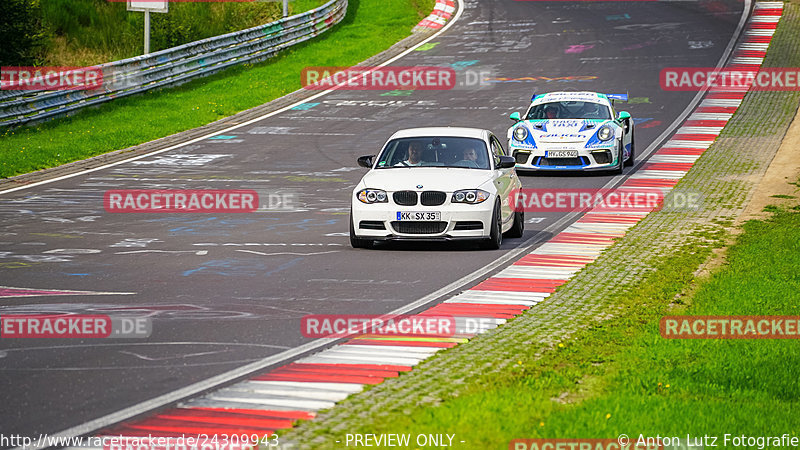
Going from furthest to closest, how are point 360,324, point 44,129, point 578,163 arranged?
point 44,129 → point 578,163 → point 360,324

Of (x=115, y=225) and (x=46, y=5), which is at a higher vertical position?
(x=46, y=5)

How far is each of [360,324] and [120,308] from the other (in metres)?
2.30

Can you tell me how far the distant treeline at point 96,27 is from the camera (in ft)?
100

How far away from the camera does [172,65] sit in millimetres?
32938

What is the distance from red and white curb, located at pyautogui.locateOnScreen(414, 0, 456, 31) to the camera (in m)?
45.0

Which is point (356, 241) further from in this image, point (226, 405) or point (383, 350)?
point (226, 405)

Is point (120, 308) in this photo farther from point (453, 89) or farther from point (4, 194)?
point (453, 89)

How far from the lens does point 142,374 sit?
835 cm

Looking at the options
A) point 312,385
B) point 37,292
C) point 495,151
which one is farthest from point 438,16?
point 312,385

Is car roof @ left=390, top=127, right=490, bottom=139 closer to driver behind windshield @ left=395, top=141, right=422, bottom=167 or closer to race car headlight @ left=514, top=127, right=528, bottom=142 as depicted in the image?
driver behind windshield @ left=395, top=141, right=422, bottom=167

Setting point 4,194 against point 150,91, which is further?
point 150,91

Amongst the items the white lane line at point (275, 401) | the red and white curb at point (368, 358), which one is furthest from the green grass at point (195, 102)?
the white lane line at point (275, 401)

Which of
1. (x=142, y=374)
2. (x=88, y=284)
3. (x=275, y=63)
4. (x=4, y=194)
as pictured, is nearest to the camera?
(x=142, y=374)

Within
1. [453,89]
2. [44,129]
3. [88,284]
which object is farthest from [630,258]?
[453,89]
